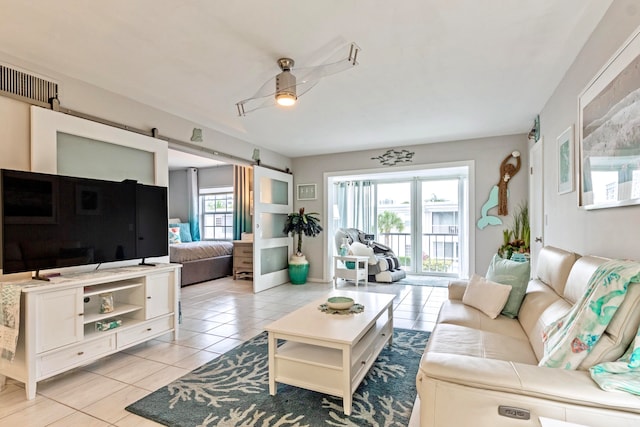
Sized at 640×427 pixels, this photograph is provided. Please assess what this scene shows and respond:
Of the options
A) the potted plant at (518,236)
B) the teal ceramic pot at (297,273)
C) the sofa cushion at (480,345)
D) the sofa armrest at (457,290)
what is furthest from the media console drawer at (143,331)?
the potted plant at (518,236)

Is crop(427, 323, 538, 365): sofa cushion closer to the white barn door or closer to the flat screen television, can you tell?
the flat screen television

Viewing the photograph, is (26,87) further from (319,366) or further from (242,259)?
(242,259)

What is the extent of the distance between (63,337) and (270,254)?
11.3 ft

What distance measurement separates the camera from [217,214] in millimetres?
8180

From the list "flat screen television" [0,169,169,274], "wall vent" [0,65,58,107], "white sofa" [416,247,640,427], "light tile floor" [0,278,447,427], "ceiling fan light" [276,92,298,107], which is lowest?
"light tile floor" [0,278,447,427]

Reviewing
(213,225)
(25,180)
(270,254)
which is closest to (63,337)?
(25,180)

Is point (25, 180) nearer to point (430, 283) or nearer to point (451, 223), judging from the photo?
point (430, 283)

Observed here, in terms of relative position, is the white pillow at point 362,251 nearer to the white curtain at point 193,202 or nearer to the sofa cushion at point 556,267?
the sofa cushion at point 556,267

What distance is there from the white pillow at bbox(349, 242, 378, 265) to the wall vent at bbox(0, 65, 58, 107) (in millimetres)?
4539

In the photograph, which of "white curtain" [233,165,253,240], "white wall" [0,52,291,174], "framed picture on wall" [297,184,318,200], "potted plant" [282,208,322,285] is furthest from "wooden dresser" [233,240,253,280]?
"white wall" [0,52,291,174]

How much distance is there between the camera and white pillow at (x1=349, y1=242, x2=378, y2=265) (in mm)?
5762

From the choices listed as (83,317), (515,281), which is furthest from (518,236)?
(83,317)

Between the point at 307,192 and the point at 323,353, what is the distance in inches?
167

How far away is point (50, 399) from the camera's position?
2.04 meters
